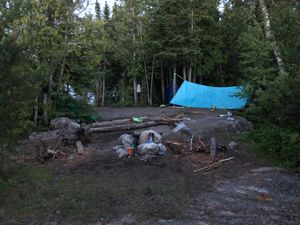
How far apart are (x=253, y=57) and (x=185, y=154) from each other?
492cm

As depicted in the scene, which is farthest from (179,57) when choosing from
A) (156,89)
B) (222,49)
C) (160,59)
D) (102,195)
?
(102,195)

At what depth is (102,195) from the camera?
18.4ft

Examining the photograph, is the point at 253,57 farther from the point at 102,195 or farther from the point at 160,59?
the point at 160,59

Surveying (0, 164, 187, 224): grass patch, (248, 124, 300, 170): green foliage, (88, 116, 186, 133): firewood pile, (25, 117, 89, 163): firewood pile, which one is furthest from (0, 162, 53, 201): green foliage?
(248, 124, 300, 170): green foliage

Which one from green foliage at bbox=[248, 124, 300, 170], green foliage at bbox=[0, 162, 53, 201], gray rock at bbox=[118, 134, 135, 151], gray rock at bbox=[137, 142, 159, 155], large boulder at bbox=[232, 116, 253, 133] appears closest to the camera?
green foliage at bbox=[0, 162, 53, 201]

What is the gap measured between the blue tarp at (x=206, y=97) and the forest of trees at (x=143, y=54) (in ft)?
4.40

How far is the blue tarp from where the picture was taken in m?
15.6

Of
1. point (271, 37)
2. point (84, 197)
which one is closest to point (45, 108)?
point (84, 197)

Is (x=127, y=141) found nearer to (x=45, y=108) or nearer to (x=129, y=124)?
(x=129, y=124)

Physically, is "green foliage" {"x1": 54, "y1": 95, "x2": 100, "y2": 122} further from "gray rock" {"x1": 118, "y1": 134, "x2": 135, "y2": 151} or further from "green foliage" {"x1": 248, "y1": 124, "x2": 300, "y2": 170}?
"green foliage" {"x1": 248, "y1": 124, "x2": 300, "y2": 170}

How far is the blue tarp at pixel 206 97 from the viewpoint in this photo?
1565 centimetres

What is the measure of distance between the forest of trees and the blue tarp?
52.8 inches

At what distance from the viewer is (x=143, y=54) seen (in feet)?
70.8

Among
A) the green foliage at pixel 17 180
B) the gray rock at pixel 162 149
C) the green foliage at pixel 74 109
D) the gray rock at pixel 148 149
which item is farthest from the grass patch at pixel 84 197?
the green foliage at pixel 74 109
